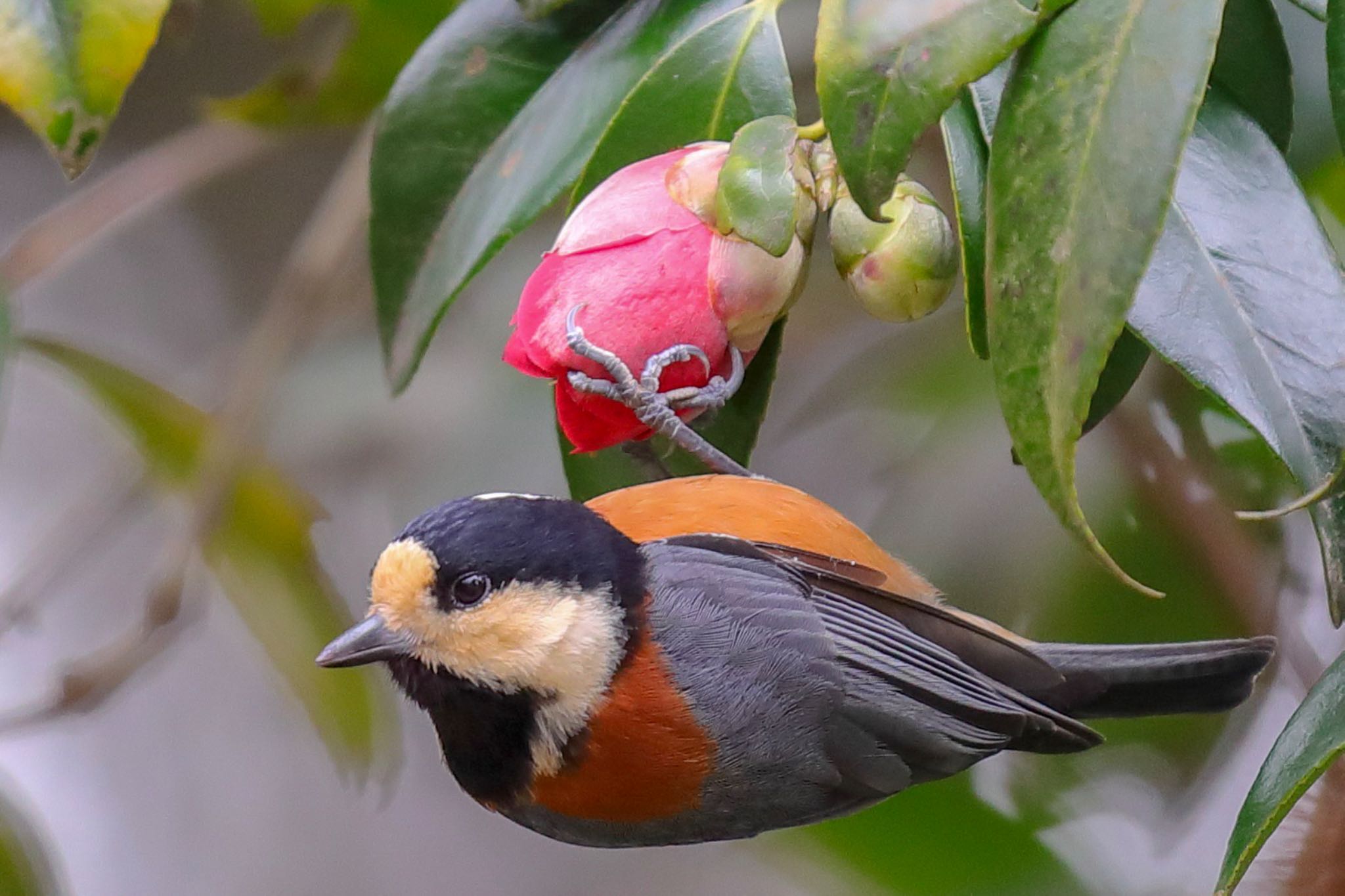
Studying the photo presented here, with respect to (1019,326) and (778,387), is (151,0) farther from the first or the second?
(778,387)

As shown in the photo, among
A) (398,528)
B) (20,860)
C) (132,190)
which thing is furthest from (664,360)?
(398,528)

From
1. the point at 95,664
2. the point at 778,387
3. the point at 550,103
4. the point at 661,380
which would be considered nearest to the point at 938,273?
the point at 661,380

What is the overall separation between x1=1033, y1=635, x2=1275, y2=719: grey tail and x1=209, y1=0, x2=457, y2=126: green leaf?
0.86 metres

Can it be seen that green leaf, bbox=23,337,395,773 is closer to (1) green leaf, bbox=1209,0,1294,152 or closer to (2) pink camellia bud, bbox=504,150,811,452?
(2) pink camellia bud, bbox=504,150,811,452

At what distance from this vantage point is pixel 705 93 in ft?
2.77

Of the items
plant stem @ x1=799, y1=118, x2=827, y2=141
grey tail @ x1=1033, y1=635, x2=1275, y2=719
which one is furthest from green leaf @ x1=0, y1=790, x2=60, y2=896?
plant stem @ x1=799, y1=118, x2=827, y2=141

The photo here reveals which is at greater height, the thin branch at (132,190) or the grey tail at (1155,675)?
the thin branch at (132,190)

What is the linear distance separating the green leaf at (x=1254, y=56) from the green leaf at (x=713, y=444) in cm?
31

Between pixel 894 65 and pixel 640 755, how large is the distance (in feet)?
1.92

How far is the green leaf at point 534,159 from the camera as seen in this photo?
892 mm

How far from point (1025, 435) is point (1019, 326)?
0.16 ft

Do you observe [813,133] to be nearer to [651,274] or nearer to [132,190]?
[651,274]

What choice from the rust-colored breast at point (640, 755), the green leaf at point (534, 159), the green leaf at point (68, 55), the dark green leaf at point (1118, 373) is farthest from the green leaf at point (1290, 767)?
the green leaf at point (68, 55)

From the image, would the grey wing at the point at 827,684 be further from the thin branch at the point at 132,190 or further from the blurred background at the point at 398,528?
A: the thin branch at the point at 132,190
